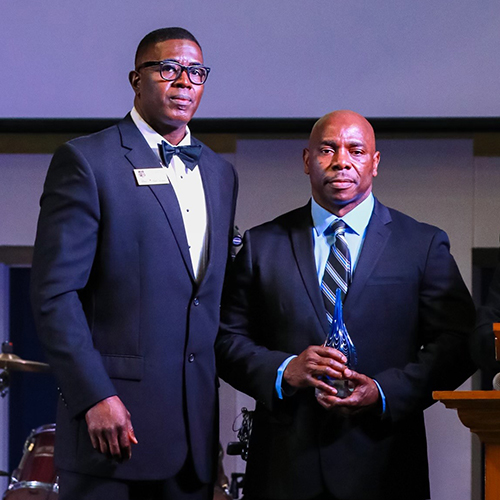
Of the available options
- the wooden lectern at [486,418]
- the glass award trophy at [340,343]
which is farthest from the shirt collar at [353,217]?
the wooden lectern at [486,418]

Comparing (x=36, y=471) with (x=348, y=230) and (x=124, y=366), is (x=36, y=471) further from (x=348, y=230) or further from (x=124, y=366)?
(x=348, y=230)

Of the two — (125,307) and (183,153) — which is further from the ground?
(183,153)

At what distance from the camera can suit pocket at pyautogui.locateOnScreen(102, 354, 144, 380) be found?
2197 mm

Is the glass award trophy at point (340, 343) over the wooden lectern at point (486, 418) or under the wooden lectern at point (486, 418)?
over

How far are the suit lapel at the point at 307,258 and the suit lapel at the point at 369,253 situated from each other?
0.22 feet

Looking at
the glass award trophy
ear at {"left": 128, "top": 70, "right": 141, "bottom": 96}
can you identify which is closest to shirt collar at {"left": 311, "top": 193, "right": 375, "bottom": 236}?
the glass award trophy

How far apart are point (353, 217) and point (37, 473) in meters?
2.14

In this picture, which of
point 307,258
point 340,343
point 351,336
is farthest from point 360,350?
point 307,258

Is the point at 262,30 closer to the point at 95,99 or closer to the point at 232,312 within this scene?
the point at 95,99

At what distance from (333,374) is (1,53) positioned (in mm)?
2486

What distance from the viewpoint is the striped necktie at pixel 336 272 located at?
2428mm

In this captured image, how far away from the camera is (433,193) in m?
4.37

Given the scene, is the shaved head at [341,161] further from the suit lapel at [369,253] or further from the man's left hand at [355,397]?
the man's left hand at [355,397]

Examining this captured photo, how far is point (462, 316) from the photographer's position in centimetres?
244
